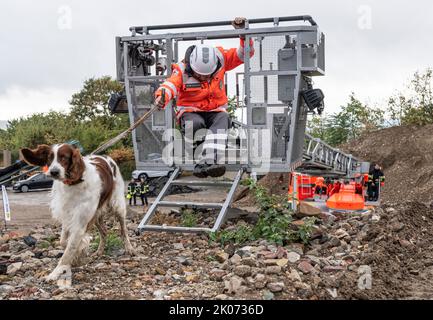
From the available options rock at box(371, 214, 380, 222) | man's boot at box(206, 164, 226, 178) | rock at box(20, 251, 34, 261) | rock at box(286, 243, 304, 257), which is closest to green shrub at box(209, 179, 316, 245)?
rock at box(286, 243, 304, 257)

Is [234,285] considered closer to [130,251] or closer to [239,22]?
[130,251]

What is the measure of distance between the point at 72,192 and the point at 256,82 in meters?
4.13

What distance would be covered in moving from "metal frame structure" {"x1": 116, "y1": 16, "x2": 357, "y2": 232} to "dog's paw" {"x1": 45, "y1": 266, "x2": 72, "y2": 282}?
2.70 metres

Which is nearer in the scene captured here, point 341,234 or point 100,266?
point 100,266

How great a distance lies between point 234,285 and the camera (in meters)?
6.07

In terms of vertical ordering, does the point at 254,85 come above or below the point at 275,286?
above

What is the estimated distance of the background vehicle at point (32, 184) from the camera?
29719mm

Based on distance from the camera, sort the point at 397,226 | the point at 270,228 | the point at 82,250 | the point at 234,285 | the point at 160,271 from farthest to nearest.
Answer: the point at 397,226, the point at 270,228, the point at 160,271, the point at 82,250, the point at 234,285

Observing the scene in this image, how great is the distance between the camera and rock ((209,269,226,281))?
21.8 ft

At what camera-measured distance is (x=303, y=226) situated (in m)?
8.48

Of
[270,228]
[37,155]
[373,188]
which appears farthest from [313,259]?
[373,188]

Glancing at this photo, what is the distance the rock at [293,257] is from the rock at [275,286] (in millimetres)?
1042

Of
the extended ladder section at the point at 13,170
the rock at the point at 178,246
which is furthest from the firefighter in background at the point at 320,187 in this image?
the extended ladder section at the point at 13,170
